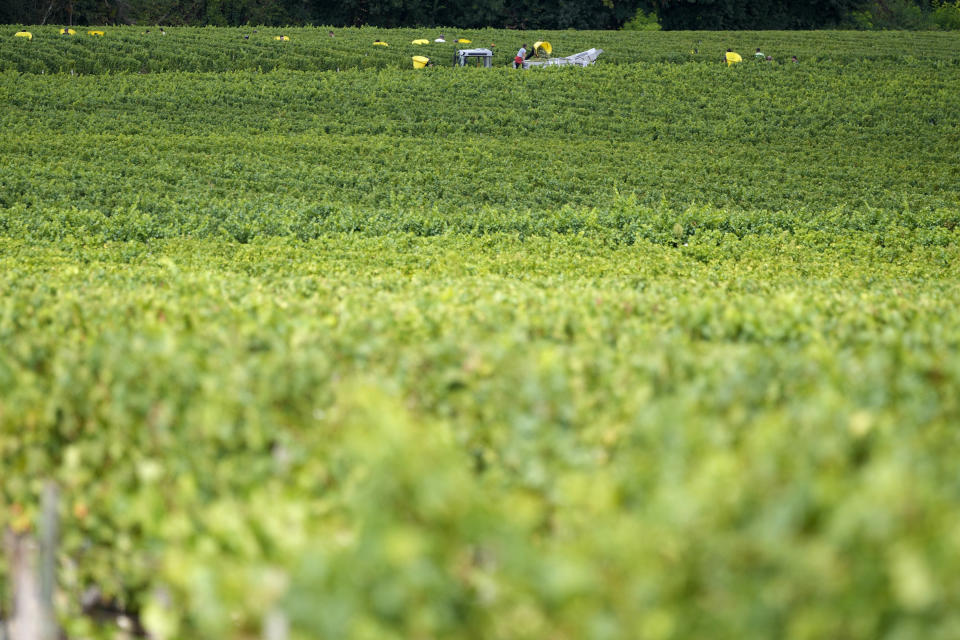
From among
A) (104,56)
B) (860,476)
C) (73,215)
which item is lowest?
(73,215)

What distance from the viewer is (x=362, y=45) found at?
47.2m

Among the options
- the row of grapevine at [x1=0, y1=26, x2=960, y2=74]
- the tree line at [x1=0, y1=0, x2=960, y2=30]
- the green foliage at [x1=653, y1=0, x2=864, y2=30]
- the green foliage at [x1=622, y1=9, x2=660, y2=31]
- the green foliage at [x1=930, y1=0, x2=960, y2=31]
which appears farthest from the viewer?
the green foliage at [x1=930, y1=0, x2=960, y2=31]

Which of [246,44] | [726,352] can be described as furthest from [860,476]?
[246,44]

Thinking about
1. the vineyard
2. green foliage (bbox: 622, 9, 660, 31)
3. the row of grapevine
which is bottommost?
the vineyard

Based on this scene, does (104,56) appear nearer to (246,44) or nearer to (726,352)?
(246,44)

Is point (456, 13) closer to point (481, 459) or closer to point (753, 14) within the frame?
point (753, 14)

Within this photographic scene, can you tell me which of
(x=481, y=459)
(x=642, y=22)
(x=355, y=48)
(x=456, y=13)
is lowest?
(x=481, y=459)

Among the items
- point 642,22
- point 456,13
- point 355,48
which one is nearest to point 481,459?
point 355,48

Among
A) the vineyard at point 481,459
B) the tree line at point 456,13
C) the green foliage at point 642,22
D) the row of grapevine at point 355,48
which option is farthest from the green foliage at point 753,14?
the vineyard at point 481,459

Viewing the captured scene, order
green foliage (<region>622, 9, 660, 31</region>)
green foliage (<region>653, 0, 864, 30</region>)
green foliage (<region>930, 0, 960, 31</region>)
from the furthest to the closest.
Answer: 1. green foliage (<region>930, 0, 960, 31</region>)
2. green foliage (<region>622, 9, 660, 31</region>)
3. green foliage (<region>653, 0, 864, 30</region>)

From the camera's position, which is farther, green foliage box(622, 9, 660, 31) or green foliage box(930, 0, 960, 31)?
green foliage box(930, 0, 960, 31)

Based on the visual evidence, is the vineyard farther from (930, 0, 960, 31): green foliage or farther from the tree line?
(930, 0, 960, 31): green foliage

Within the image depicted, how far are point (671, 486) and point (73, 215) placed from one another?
19904 mm

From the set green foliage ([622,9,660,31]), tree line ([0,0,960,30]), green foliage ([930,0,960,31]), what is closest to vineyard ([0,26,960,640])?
tree line ([0,0,960,30])
